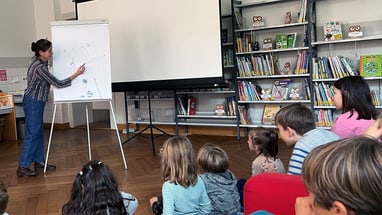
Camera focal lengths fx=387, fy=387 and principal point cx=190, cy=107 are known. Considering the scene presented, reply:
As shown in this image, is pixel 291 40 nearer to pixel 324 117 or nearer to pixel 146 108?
pixel 324 117

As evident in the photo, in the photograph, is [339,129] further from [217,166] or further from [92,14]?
[92,14]

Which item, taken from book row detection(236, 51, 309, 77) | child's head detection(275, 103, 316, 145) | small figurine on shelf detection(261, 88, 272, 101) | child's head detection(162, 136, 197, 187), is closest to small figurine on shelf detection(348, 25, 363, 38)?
book row detection(236, 51, 309, 77)

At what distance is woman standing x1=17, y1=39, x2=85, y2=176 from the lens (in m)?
4.12

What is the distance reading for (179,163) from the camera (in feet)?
6.78

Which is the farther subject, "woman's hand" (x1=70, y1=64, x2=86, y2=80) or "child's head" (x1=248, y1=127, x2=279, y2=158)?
"woman's hand" (x1=70, y1=64, x2=86, y2=80)

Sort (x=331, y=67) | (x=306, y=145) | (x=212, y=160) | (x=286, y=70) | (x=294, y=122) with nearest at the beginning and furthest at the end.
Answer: (x=306, y=145)
(x=294, y=122)
(x=212, y=160)
(x=331, y=67)
(x=286, y=70)

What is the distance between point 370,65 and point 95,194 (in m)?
4.19

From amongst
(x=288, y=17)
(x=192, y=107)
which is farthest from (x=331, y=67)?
(x=192, y=107)

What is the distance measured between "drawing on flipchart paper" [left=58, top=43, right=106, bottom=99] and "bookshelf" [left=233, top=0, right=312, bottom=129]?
7.27 ft

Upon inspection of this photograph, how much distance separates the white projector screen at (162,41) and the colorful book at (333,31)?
55.8 inches

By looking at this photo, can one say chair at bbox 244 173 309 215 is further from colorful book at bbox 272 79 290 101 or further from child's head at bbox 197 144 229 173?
colorful book at bbox 272 79 290 101

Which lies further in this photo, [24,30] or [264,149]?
[24,30]

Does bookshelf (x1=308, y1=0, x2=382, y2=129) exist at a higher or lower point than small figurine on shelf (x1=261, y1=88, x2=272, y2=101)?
higher

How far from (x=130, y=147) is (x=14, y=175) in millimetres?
1653
